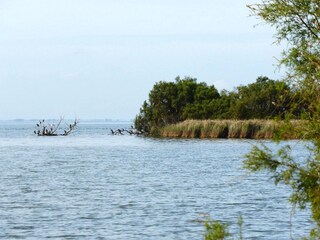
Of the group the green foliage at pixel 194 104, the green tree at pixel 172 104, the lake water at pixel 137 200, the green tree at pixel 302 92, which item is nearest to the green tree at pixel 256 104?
the green foliage at pixel 194 104

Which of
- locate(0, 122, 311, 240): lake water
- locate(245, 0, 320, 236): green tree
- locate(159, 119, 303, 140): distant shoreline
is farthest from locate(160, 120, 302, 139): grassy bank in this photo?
locate(245, 0, 320, 236): green tree

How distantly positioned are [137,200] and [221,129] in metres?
57.9

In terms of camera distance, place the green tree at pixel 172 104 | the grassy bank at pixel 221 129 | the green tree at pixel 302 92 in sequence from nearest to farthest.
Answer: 1. the green tree at pixel 302 92
2. the grassy bank at pixel 221 129
3. the green tree at pixel 172 104

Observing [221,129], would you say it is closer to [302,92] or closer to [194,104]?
[194,104]

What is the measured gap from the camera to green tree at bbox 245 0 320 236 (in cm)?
1123

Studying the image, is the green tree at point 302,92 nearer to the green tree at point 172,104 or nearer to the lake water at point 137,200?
the lake water at point 137,200

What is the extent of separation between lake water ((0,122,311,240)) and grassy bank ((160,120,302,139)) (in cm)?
2466

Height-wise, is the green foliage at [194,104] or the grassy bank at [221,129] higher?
the green foliage at [194,104]

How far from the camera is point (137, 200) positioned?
3177 cm

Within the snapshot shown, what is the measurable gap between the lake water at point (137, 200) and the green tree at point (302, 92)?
482 mm

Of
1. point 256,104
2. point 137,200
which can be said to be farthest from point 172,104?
point 137,200

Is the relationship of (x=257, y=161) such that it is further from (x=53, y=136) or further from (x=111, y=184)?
(x=53, y=136)

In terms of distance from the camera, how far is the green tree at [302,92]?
11.2 meters

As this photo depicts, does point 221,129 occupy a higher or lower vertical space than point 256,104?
lower
